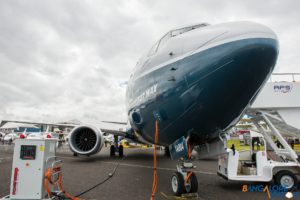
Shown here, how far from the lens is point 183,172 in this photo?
16.8ft

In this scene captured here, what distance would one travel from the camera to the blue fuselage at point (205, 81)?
11.8ft

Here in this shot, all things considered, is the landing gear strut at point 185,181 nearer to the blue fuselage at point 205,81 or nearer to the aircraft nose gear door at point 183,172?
the aircraft nose gear door at point 183,172

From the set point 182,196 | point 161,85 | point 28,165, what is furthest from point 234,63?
point 28,165

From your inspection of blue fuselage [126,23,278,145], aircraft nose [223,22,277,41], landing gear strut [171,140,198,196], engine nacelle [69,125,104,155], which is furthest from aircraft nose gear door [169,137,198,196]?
engine nacelle [69,125,104,155]

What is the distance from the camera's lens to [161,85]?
4.82 m

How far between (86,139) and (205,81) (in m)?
8.86

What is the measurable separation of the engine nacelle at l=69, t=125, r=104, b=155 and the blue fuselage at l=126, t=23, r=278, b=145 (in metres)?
6.34

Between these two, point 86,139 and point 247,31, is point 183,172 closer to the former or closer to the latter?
point 247,31

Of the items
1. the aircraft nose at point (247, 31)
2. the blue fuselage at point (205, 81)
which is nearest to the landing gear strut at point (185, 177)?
the blue fuselage at point (205, 81)

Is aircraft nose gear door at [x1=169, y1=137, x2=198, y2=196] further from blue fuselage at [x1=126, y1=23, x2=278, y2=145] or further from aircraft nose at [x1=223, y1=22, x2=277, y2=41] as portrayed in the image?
aircraft nose at [x1=223, y1=22, x2=277, y2=41]

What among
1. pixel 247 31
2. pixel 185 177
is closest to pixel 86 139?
pixel 185 177

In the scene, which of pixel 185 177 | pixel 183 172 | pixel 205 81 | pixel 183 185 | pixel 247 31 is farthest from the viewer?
pixel 183 172

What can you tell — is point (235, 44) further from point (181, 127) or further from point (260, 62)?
point (181, 127)

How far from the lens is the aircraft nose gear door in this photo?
16.0 feet
